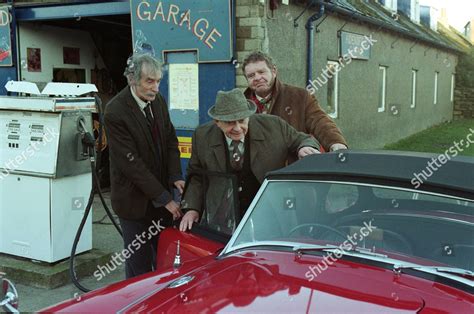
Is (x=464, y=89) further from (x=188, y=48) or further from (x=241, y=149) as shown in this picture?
(x=241, y=149)

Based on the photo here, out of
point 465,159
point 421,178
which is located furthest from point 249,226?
point 465,159

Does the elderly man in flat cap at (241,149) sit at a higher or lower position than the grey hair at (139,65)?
lower

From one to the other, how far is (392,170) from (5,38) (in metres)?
6.88

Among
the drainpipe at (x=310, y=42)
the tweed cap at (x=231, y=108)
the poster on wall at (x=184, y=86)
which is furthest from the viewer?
the drainpipe at (x=310, y=42)

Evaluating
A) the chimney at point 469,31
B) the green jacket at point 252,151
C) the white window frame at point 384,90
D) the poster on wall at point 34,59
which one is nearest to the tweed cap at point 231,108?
the green jacket at point 252,151

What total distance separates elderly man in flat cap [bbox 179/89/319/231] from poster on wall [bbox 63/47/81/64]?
19.2 ft

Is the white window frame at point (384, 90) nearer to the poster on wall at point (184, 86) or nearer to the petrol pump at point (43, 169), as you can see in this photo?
the poster on wall at point (184, 86)

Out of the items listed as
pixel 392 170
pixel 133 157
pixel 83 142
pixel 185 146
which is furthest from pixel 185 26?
pixel 392 170

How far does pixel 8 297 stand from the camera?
2207 millimetres

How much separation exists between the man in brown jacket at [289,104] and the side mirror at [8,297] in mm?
2222

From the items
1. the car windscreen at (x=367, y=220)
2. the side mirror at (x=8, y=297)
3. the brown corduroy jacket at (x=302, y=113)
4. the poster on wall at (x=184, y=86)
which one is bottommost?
the side mirror at (x=8, y=297)

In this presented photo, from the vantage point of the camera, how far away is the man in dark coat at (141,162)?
362cm

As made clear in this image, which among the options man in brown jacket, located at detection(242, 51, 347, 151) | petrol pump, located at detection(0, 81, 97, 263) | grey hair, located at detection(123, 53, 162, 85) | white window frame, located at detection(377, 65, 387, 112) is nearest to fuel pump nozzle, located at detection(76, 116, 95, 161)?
petrol pump, located at detection(0, 81, 97, 263)

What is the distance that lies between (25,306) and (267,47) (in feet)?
13.5
